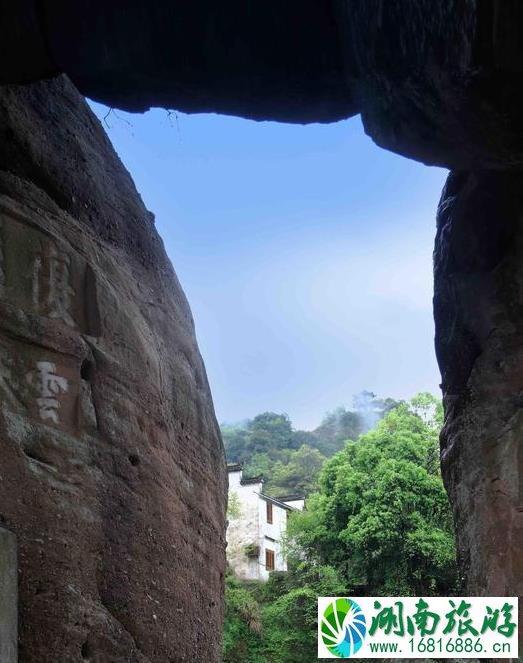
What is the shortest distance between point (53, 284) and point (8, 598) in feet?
7.15

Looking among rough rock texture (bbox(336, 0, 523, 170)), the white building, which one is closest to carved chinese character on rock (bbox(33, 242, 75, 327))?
rough rock texture (bbox(336, 0, 523, 170))

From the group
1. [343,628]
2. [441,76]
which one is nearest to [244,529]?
[343,628]

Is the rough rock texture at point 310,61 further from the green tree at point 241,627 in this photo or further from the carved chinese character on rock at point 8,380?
the green tree at point 241,627

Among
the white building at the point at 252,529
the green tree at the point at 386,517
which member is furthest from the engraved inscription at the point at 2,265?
the white building at the point at 252,529

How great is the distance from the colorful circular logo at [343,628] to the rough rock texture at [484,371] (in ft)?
2.63

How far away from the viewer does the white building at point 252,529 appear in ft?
81.0

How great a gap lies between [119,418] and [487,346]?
2669mm

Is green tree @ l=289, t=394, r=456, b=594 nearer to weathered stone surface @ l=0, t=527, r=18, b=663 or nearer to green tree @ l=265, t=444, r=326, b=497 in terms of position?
weathered stone surface @ l=0, t=527, r=18, b=663

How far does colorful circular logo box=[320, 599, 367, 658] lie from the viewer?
481 centimetres

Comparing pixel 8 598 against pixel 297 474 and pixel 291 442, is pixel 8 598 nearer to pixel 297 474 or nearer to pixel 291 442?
pixel 297 474

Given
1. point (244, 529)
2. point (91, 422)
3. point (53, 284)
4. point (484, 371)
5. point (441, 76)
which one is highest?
point (441, 76)

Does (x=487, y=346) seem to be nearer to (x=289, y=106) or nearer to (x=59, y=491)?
(x=289, y=106)

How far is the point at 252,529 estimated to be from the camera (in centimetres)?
2562

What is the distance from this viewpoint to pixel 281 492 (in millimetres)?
39031
